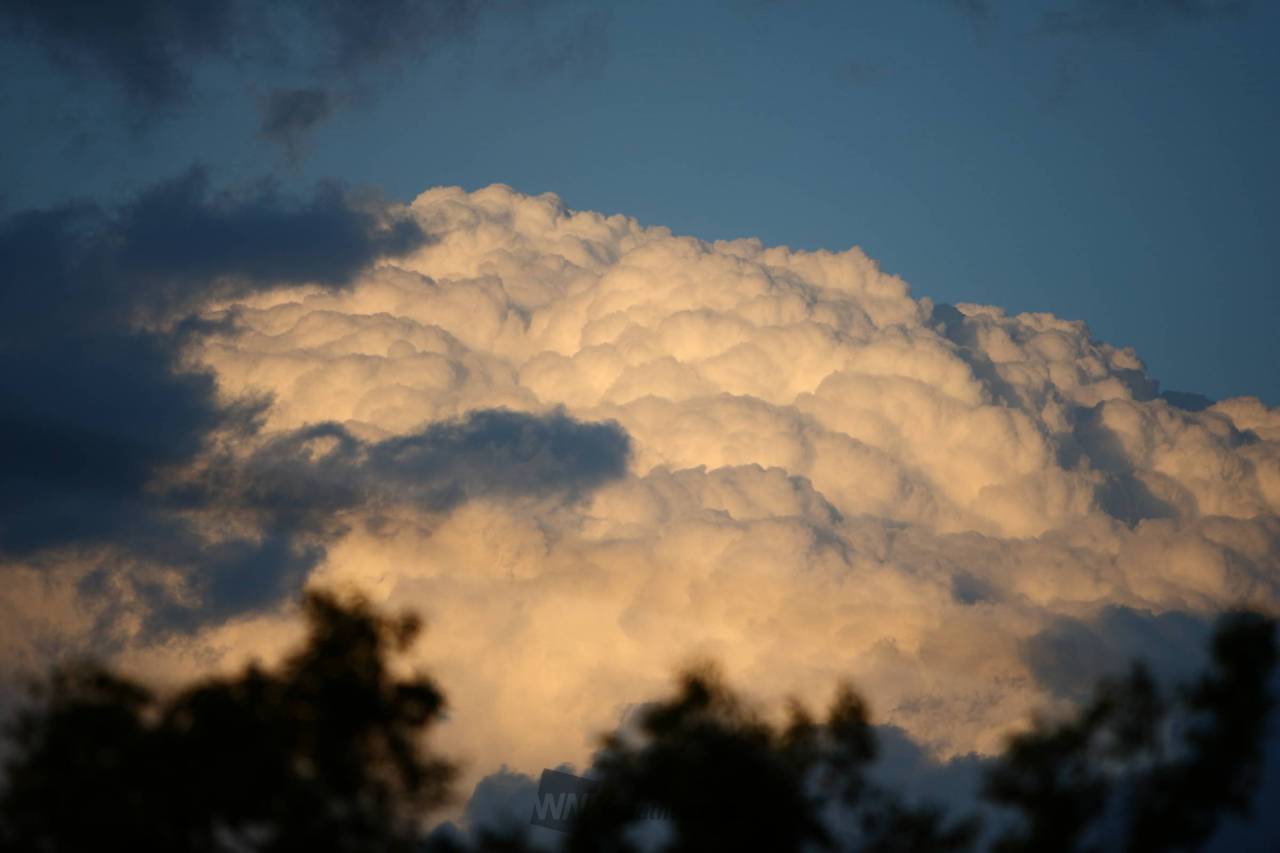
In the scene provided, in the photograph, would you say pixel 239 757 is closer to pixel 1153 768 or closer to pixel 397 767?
pixel 397 767

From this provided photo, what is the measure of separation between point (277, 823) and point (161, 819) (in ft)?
16.8

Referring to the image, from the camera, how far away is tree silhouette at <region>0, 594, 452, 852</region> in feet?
183

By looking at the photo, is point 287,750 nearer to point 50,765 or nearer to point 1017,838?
point 50,765

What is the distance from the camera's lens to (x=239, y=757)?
56.5 meters

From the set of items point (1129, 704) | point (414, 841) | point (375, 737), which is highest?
point (1129, 704)

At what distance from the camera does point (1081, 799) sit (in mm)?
61625

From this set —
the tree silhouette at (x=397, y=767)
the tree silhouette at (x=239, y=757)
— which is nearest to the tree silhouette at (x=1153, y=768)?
the tree silhouette at (x=397, y=767)

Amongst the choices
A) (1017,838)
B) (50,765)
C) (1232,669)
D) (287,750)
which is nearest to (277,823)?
(287,750)

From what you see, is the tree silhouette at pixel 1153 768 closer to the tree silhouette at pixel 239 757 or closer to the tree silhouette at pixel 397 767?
the tree silhouette at pixel 397 767

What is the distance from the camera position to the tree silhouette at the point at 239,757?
183 feet

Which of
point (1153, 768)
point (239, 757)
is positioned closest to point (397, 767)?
point (239, 757)

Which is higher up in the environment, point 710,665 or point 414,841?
point 710,665

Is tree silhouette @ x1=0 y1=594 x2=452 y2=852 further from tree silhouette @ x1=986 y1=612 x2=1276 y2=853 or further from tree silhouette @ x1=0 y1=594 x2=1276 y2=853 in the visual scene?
tree silhouette @ x1=986 y1=612 x2=1276 y2=853

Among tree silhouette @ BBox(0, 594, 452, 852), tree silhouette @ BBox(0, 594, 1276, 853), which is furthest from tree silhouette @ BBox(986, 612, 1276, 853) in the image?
tree silhouette @ BBox(0, 594, 452, 852)
